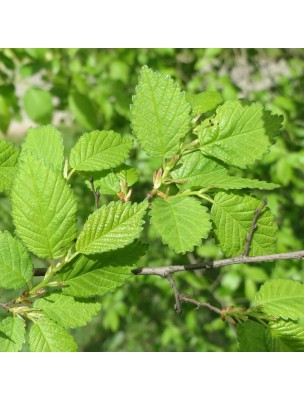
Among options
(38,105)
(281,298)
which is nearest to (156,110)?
(281,298)

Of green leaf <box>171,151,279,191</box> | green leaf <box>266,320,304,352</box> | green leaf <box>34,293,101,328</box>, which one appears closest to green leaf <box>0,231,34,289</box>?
green leaf <box>34,293,101,328</box>

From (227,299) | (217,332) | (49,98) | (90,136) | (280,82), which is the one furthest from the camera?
(217,332)

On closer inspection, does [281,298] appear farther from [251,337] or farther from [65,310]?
[65,310]

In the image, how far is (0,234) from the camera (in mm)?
760

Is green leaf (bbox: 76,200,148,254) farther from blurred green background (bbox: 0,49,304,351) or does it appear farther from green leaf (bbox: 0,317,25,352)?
blurred green background (bbox: 0,49,304,351)

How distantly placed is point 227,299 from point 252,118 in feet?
5.63

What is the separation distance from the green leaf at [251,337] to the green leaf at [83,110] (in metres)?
1.39

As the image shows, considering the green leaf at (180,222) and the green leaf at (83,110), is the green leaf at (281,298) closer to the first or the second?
the green leaf at (180,222)

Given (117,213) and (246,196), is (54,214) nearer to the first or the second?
(117,213)

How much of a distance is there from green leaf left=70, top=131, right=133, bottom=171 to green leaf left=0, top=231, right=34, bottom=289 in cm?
15

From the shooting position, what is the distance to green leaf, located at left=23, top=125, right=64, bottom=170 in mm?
809

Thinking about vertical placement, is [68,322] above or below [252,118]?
below

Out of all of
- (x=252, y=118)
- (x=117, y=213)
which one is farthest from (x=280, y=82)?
(x=117, y=213)

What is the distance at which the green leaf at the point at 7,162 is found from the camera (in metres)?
0.82
